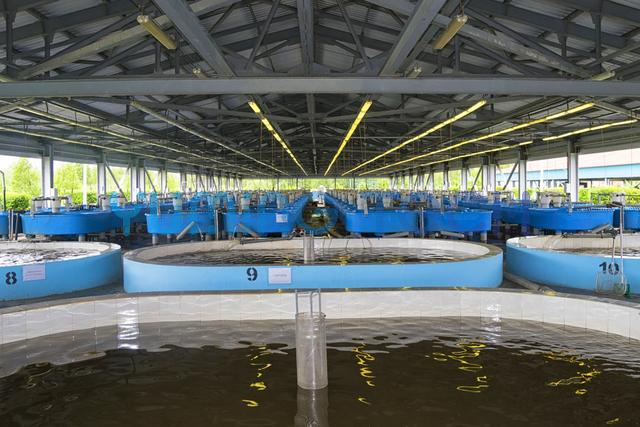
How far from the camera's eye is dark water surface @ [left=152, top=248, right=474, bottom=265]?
371 inches

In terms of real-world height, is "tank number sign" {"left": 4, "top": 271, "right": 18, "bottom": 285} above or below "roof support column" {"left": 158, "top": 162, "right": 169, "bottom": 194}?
below

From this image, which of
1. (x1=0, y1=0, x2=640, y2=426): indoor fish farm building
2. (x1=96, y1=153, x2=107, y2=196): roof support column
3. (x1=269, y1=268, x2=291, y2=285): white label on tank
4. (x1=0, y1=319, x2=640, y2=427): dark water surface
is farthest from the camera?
(x1=96, y1=153, x2=107, y2=196): roof support column

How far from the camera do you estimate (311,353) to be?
3.60 m

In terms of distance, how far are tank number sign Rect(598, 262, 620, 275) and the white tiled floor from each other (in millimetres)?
Answer: 3206

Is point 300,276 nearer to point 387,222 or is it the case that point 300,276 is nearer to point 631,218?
point 387,222

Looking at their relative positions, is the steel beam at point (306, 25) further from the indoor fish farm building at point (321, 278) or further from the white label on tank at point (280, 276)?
the white label on tank at point (280, 276)

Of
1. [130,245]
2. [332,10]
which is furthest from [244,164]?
[332,10]

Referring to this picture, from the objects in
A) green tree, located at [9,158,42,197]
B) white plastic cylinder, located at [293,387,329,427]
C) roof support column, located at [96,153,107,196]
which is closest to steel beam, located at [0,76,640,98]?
white plastic cylinder, located at [293,387,329,427]

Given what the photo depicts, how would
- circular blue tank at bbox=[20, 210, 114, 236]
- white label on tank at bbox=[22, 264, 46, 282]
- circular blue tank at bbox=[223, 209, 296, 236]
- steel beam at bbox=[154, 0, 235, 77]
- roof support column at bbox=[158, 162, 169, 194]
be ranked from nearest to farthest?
steel beam at bbox=[154, 0, 235, 77], white label on tank at bbox=[22, 264, 46, 282], circular blue tank at bbox=[20, 210, 114, 236], circular blue tank at bbox=[223, 209, 296, 236], roof support column at bbox=[158, 162, 169, 194]

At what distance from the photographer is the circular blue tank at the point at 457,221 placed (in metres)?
14.7

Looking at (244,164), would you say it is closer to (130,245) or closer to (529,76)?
(130,245)

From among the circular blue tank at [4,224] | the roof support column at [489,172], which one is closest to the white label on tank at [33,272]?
the circular blue tank at [4,224]

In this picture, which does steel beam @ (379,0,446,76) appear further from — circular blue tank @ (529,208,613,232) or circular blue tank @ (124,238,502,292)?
circular blue tank @ (529,208,613,232)

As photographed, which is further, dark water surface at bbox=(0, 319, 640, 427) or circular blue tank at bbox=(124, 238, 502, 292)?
circular blue tank at bbox=(124, 238, 502, 292)
